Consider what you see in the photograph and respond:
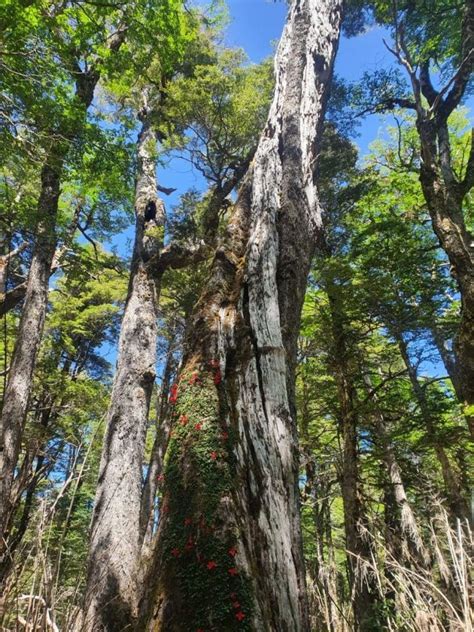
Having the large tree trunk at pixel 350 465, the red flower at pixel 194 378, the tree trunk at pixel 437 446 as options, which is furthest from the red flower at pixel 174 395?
the tree trunk at pixel 437 446

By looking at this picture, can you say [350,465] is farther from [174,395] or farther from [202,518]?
[202,518]

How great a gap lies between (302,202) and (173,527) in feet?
10.5

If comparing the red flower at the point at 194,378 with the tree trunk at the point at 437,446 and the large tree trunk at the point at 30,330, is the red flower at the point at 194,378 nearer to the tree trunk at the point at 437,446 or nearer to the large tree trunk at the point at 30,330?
the large tree trunk at the point at 30,330

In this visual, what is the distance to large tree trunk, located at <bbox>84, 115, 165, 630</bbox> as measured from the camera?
458cm

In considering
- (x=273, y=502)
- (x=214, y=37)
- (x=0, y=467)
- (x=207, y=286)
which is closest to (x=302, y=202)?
(x=207, y=286)

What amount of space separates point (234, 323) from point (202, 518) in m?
1.45

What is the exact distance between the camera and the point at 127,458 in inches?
221

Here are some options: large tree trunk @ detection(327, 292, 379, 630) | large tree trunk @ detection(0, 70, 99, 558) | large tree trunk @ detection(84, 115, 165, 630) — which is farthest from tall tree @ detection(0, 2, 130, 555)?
large tree trunk @ detection(327, 292, 379, 630)

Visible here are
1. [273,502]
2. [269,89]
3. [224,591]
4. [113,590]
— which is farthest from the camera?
[269,89]

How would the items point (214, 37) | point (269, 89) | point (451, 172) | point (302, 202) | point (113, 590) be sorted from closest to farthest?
point (302, 202)
point (113, 590)
point (451, 172)
point (269, 89)
point (214, 37)

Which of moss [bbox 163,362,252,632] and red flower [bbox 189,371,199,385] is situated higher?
red flower [bbox 189,371,199,385]

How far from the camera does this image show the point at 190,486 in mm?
2316

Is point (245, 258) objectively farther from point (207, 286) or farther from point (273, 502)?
point (273, 502)

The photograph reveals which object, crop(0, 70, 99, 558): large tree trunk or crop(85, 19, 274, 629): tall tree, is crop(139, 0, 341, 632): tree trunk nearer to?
crop(85, 19, 274, 629): tall tree
